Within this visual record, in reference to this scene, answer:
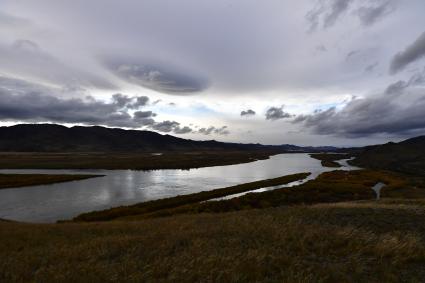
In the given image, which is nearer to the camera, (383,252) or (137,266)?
(137,266)

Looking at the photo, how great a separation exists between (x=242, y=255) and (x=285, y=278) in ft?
6.92

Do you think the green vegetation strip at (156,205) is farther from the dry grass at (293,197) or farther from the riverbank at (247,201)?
the dry grass at (293,197)

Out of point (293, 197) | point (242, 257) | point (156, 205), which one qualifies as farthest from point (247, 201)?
point (242, 257)

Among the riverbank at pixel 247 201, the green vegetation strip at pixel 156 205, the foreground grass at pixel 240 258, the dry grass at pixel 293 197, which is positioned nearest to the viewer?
the foreground grass at pixel 240 258

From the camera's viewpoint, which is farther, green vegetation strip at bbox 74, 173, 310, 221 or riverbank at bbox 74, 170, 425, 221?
riverbank at bbox 74, 170, 425, 221

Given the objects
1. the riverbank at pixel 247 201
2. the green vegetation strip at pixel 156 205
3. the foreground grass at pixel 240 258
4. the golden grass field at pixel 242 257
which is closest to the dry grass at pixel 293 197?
the riverbank at pixel 247 201

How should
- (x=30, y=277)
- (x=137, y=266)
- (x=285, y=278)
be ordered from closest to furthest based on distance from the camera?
(x=285, y=278) → (x=30, y=277) → (x=137, y=266)

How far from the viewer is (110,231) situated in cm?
1850

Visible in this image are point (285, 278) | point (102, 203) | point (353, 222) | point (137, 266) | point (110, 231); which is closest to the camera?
point (285, 278)

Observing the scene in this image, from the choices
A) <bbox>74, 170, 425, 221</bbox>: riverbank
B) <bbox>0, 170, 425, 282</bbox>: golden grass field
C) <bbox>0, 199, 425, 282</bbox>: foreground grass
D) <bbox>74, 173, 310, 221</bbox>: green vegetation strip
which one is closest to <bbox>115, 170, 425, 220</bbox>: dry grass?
<bbox>74, 170, 425, 221</bbox>: riverbank

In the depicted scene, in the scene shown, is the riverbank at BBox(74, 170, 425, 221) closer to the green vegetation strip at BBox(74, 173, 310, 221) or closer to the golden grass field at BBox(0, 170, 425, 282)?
the green vegetation strip at BBox(74, 173, 310, 221)

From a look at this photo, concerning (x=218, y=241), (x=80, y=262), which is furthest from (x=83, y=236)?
(x=218, y=241)

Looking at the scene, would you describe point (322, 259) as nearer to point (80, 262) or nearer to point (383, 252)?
point (383, 252)

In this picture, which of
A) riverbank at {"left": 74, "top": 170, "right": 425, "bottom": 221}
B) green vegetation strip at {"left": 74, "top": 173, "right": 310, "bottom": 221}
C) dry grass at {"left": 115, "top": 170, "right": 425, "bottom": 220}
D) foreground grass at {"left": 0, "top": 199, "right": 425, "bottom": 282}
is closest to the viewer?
foreground grass at {"left": 0, "top": 199, "right": 425, "bottom": 282}
